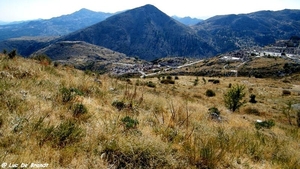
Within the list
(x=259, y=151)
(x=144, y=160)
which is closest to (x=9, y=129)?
(x=144, y=160)

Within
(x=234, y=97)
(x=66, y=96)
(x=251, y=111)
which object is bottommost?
(x=251, y=111)

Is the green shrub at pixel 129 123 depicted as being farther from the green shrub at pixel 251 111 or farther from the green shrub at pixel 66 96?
the green shrub at pixel 251 111

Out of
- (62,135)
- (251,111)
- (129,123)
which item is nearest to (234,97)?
(251,111)

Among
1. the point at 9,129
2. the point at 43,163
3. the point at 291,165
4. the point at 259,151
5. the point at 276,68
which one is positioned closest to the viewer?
the point at 43,163

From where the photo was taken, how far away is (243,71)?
129625 mm

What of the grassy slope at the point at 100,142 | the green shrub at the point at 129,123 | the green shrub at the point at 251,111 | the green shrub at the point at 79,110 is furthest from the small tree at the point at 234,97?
the green shrub at the point at 79,110

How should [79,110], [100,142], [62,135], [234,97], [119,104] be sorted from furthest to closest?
1. [234,97]
2. [119,104]
3. [79,110]
4. [100,142]
5. [62,135]

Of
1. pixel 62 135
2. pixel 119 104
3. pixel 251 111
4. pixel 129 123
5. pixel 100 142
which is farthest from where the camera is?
pixel 251 111

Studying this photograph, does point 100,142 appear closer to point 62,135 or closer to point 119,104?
point 62,135

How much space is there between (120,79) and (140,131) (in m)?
10.8

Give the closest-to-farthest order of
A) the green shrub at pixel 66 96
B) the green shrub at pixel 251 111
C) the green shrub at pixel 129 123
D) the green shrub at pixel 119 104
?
the green shrub at pixel 129 123 < the green shrub at pixel 66 96 < the green shrub at pixel 119 104 < the green shrub at pixel 251 111

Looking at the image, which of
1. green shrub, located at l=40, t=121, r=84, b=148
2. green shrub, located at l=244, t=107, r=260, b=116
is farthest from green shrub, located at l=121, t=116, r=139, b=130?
green shrub, located at l=244, t=107, r=260, b=116

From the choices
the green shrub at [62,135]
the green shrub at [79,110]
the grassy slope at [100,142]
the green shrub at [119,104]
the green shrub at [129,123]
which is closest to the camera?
the grassy slope at [100,142]

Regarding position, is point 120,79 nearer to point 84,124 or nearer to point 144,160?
point 84,124
